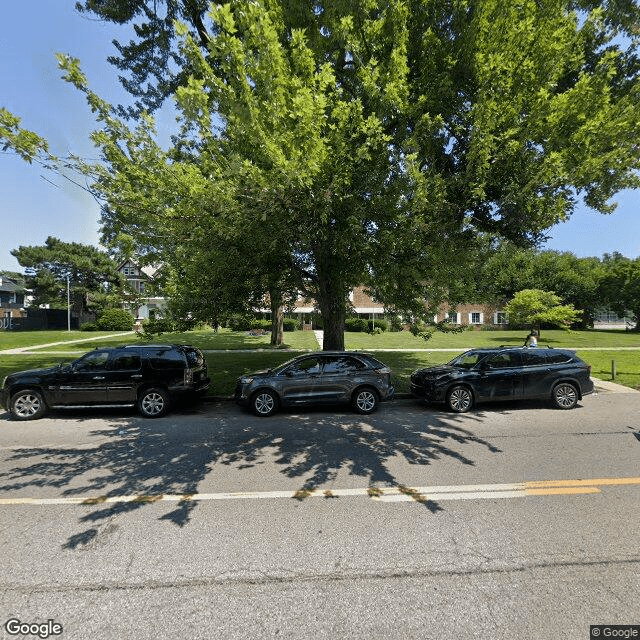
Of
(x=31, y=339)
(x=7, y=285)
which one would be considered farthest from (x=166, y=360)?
(x=7, y=285)

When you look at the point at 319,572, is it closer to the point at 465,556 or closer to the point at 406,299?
the point at 465,556

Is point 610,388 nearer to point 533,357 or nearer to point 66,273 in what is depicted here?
point 533,357

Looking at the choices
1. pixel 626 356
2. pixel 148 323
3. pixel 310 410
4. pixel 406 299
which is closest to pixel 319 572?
pixel 310 410

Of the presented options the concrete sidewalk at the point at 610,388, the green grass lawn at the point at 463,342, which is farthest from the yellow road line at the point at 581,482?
the green grass lawn at the point at 463,342

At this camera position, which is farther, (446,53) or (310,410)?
(310,410)

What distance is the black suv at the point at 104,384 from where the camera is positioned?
8.47 meters

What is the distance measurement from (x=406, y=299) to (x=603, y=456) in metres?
5.85

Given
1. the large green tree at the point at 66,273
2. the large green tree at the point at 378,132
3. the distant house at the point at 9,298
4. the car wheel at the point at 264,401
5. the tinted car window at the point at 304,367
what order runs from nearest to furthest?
the large green tree at the point at 378,132, the car wheel at the point at 264,401, the tinted car window at the point at 304,367, the large green tree at the point at 66,273, the distant house at the point at 9,298

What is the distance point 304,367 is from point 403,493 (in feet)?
15.6

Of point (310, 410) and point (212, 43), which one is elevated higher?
point (212, 43)

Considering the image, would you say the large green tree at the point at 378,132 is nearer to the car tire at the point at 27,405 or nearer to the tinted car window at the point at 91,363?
the tinted car window at the point at 91,363

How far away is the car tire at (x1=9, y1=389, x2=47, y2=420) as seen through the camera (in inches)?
331

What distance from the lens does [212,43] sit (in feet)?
17.9

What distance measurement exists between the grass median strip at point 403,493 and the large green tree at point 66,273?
46990 mm
